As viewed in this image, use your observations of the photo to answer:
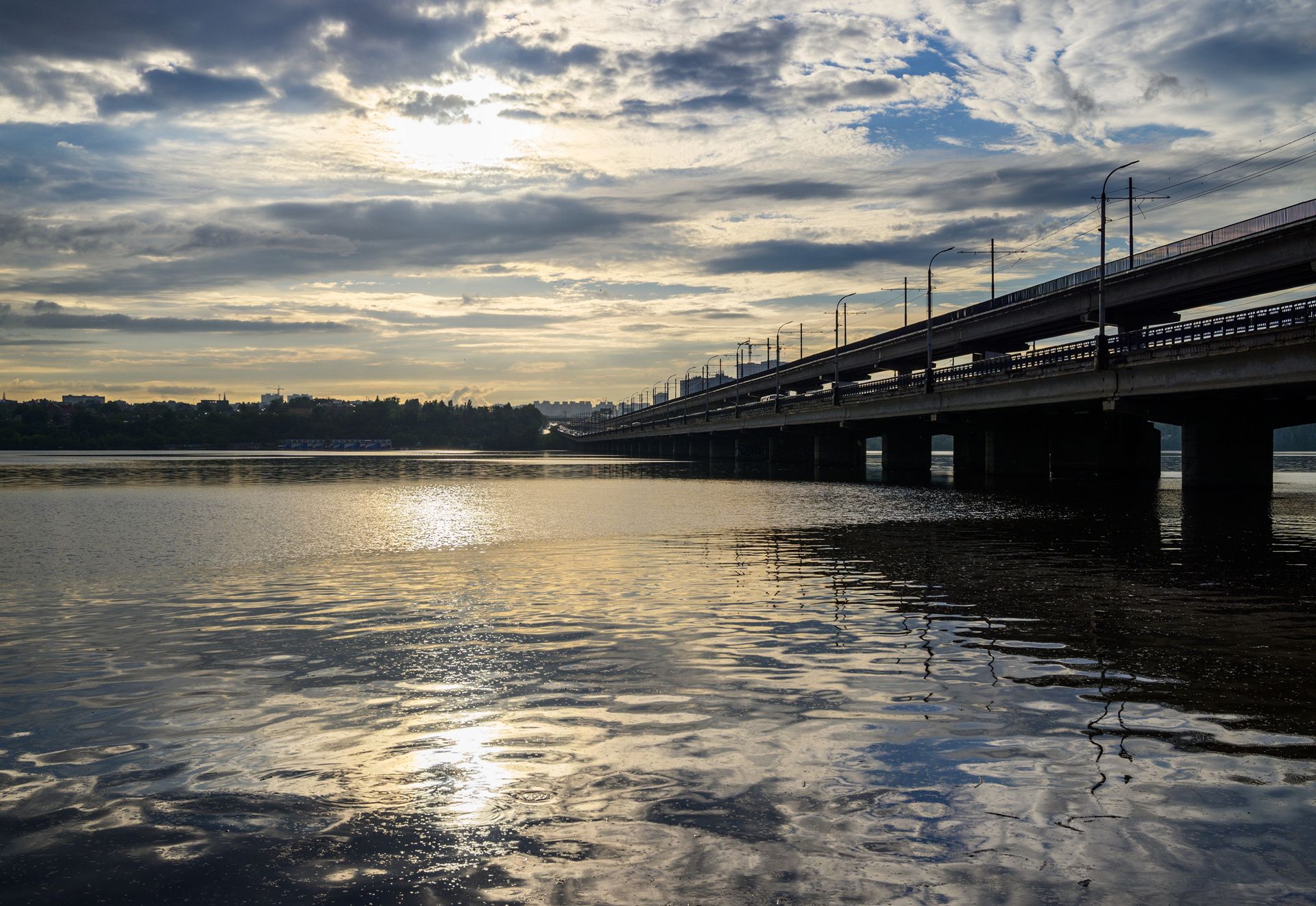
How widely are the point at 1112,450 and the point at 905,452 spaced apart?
22.3 m

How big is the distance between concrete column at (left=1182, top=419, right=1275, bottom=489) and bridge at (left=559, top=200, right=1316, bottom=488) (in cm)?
8

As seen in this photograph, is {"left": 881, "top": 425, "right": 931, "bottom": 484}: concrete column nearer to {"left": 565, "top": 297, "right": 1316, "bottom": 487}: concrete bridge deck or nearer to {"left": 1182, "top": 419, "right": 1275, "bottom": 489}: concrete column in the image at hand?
{"left": 565, "top": 297, "right": 1316, "bottom": 487}: concrete bridge deck

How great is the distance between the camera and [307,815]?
281 inches

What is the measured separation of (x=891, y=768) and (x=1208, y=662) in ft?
20.6

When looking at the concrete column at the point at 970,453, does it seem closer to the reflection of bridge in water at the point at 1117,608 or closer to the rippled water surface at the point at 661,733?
the reflection of bridge in water at the point at 1117,608

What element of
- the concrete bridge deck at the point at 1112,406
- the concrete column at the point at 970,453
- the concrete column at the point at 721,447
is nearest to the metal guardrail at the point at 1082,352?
the concrete bridge deck at the point at 1112,406

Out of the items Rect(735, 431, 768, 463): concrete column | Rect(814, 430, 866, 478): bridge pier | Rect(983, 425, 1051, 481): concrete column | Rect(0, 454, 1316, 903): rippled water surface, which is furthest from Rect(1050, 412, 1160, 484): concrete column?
Rect(735, 431, 768, 463): concrete column

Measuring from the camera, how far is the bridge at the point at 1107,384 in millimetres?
45500

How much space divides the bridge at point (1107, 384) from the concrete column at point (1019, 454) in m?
0.10

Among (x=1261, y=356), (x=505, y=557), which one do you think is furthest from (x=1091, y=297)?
(x=505, y=557)

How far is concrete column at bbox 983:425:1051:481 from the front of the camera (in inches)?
2960

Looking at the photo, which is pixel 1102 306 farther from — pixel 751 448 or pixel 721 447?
pixel 721 447

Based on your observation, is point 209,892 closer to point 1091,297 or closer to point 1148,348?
point 1148,348

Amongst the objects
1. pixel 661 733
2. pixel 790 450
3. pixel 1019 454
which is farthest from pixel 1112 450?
pixel 661 733
